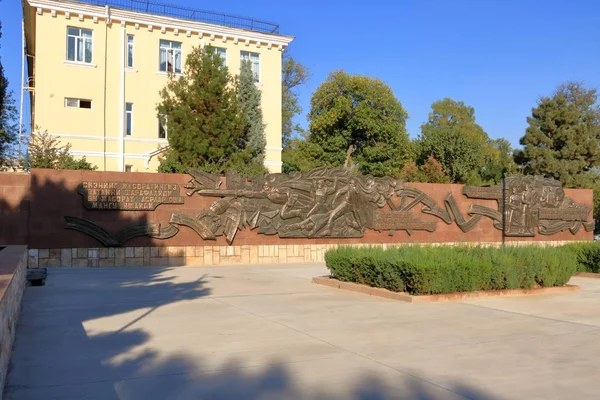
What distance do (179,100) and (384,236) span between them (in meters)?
11.0

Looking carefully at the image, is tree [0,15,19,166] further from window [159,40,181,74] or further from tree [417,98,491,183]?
tree [417,98,491,183]

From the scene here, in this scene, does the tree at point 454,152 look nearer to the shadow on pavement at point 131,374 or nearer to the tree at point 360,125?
the tree at point 360,125

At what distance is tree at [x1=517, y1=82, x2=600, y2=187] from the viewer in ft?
157

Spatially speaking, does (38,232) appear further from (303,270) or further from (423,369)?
(423,369)

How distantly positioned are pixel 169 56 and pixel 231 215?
15.6m

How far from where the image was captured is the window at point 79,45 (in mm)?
30125

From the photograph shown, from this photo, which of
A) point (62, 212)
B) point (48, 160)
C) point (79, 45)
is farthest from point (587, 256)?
point (79, 45)

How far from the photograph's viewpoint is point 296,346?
320 inches

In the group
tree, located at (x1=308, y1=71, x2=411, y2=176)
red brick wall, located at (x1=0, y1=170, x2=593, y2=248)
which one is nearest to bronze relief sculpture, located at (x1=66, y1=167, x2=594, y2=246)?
red brick wall, located at (x1=0, y1=170, x2=593, y2=248)

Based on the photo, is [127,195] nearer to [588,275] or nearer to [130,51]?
[588,275]

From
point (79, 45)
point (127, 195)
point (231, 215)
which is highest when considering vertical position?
point (79, 45)

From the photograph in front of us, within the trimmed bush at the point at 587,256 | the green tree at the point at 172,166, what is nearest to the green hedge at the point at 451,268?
the trimmed bush at the point at 587,256

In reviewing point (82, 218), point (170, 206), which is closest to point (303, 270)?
point (170, 206)

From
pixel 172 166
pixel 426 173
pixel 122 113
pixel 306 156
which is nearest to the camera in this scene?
pixel 172 166
